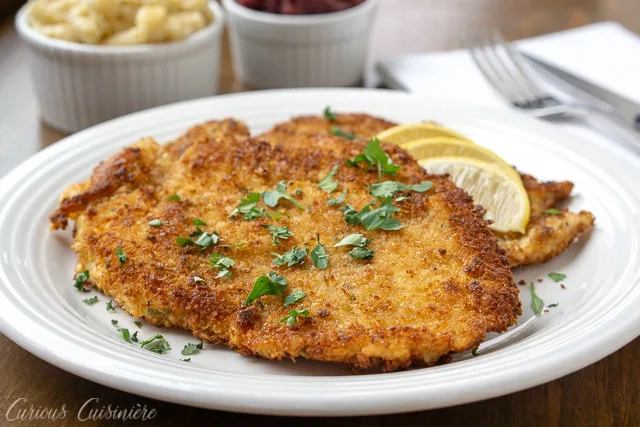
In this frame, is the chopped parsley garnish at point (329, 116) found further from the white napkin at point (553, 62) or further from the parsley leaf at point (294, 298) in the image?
the parsley leaf at point (294, 298)

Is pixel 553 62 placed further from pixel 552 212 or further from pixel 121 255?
pixel 121 255

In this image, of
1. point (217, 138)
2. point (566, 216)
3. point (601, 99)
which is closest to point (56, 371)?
point (217, 138)

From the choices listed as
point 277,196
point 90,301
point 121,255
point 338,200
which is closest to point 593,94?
point 338,200

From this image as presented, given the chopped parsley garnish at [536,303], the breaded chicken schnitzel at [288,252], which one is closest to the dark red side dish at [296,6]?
the breaded chicken schnitzel at [288,252]

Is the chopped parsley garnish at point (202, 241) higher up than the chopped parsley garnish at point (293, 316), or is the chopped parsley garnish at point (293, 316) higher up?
the chopped parsley garnish at point (293, 316)

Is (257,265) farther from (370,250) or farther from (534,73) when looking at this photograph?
(534,73)

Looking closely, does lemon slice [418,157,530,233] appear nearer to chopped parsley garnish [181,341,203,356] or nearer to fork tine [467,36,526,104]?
chopped parsley garnish [181,341,203,356]
